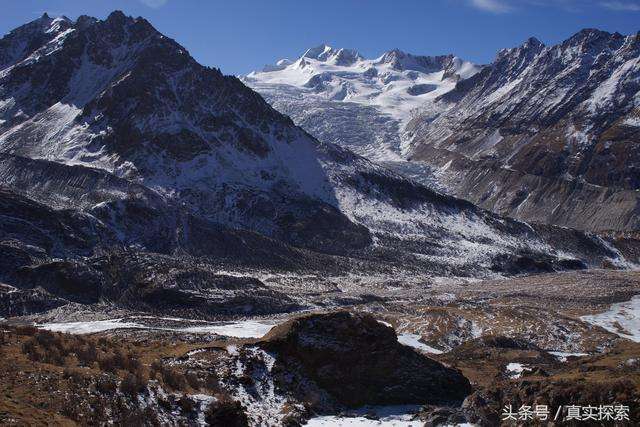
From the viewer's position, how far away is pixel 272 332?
39688 millimetres

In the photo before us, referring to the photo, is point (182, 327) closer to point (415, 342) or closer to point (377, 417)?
point (415, 342)

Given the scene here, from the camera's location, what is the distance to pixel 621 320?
10850 centimetres

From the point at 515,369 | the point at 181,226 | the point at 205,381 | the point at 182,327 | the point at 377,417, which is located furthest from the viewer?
the point at 181,226

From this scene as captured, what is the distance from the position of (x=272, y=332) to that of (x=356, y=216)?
492 ft

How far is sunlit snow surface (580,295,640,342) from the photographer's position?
98562 millimetres

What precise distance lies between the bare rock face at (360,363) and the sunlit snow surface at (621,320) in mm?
63526

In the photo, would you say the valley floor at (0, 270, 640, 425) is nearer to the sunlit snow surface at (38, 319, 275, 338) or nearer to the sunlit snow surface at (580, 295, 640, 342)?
the sunlit snow surface at (38, 319, 275, 338)

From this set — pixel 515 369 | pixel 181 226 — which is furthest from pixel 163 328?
pixel 181 226

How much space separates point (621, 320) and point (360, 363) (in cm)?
8277

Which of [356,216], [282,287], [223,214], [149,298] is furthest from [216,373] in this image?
[356,216]

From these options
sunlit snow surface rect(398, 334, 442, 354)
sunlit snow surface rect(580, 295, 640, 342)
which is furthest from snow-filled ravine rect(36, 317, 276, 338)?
sunlit snow surface rect(580, 295, 640, 342)

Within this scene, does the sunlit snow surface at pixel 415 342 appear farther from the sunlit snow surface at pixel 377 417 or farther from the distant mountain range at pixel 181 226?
the sunlit snow surface at pixel 377 417

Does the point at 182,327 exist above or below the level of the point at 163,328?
below

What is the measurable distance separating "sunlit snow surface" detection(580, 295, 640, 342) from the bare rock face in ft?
208
